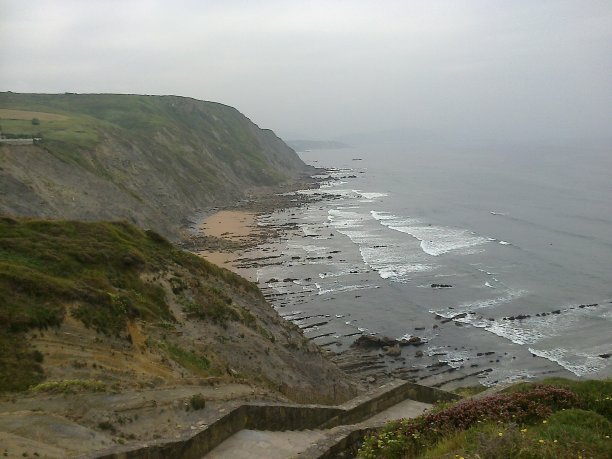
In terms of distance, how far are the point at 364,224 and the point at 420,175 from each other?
81.3m

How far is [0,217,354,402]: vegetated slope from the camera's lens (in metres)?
15.0

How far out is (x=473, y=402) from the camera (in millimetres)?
10227

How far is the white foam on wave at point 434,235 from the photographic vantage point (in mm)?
61906

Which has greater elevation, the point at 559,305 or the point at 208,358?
the point at 208,358

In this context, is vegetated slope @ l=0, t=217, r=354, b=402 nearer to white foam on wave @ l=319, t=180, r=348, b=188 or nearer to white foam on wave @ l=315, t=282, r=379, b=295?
white foam on wave @ l=315, t=282, r=379, b=295

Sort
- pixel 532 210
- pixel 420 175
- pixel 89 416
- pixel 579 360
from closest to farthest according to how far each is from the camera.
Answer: pixel 89 416 → pixel 579 360 → pixel 532 210 → pixel 420 175

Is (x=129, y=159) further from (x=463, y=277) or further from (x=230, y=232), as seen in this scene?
(x=463, y=277)

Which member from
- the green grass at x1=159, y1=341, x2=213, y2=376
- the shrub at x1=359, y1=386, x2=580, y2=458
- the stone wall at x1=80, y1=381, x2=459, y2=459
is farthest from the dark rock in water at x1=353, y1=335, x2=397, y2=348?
the shrub at x1=359, y1=386, x2=580, y2=458

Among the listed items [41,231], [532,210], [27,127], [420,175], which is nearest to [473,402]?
[41,231]

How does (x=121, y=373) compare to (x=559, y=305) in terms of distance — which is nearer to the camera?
(x=121, y=373)

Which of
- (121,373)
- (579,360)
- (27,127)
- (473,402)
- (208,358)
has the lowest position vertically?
(579,360)

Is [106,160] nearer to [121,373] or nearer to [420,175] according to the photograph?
[121,373]

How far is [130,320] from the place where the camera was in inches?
763

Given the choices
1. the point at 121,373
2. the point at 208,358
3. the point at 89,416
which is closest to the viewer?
the point at 89,416
